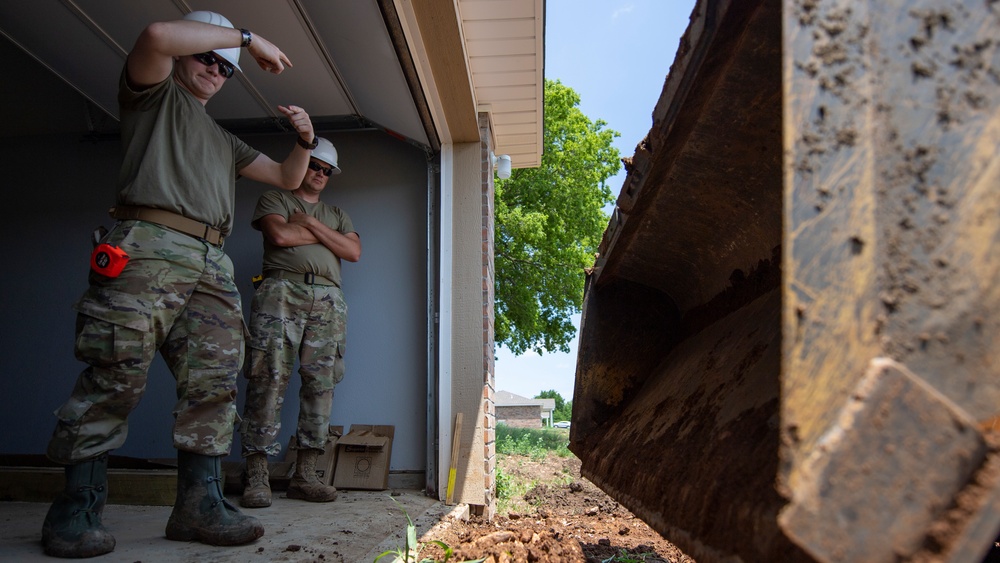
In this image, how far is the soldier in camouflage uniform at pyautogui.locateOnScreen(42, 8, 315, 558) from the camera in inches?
78.7

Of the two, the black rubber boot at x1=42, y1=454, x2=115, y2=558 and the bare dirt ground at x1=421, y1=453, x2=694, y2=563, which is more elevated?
the black rubber boot at x1=42, y1=454, x2=115, y2=558

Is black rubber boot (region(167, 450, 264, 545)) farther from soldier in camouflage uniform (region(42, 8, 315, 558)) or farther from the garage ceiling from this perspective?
the garage ceiling

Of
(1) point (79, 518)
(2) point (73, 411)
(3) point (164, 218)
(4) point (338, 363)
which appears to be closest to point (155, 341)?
(2) point (73, 411)

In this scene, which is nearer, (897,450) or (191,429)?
(897,450)

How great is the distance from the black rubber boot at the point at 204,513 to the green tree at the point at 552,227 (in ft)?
38.0

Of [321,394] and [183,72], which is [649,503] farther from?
[321,394]

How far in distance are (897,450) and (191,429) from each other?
7.02 ft

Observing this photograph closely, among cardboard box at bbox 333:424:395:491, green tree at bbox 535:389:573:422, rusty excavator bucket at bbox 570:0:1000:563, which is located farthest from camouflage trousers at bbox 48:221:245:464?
green tree at bbox 535:389:573:422

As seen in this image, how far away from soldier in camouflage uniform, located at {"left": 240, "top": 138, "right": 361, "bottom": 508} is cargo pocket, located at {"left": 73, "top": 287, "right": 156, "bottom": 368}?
53.4 inches

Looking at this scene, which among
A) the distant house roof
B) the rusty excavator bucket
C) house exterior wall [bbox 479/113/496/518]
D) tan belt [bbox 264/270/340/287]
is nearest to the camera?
the rusty excavator bucket

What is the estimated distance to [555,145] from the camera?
16.2 m

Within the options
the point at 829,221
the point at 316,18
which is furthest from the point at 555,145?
the point at 829,221

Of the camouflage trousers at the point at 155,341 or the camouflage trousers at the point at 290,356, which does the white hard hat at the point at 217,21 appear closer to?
the camouflage trousers at the point at 155,341

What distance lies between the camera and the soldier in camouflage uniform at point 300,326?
133 inches
